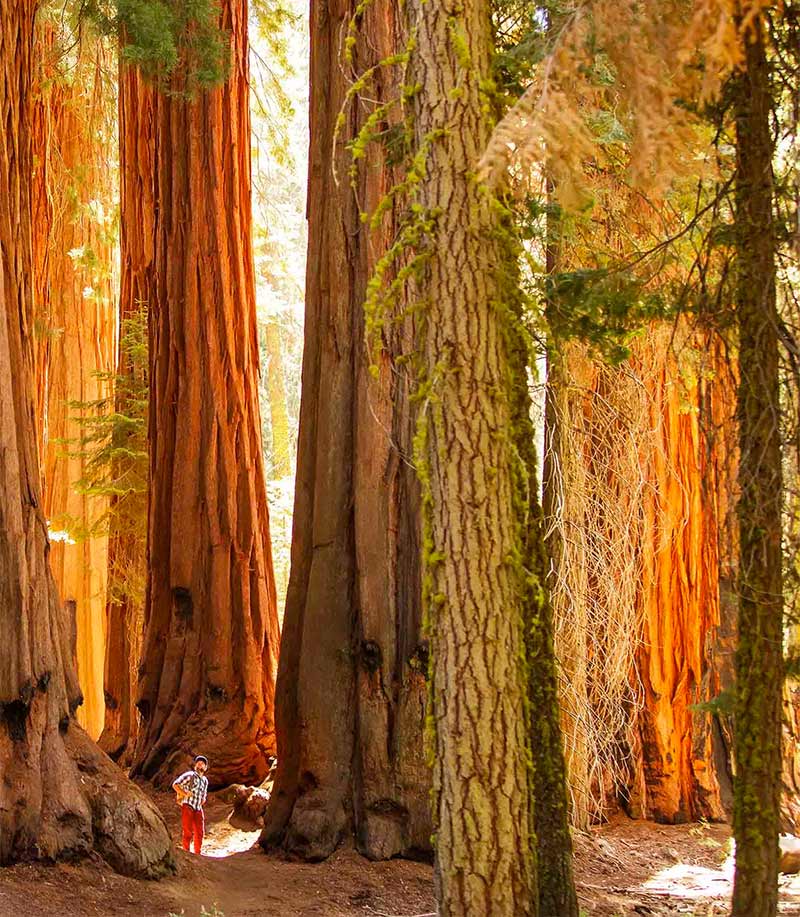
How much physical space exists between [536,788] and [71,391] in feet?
47.9

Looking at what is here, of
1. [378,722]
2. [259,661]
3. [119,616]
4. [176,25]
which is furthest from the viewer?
[119,616]

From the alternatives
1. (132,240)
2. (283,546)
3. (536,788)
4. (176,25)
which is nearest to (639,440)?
(536,788)

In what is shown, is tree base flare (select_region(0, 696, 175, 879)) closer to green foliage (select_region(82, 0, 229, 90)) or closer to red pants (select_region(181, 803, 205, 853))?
red pants (select_region(181, 803, 205, 853))

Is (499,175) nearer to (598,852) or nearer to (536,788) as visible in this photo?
(536,788)

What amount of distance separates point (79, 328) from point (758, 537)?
617 inches

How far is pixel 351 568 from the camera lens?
8797 millimetres

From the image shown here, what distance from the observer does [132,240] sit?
1500 cm

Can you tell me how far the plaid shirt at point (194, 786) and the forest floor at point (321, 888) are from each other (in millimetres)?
572

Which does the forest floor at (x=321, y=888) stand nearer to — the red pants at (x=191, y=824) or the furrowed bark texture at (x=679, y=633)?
the red pants at (x=191, y=824)

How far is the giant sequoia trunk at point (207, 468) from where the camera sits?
11.6 meters

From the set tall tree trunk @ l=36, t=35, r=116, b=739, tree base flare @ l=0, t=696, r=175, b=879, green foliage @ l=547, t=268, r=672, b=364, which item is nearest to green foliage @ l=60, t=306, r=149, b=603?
tall tree trunk @ l=36, t=35, r=116, b=739

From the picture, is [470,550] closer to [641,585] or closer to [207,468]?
[641,585]

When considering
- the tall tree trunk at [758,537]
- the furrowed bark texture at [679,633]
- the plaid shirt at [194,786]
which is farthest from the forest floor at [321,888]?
the tall tree trunk at [758,537]

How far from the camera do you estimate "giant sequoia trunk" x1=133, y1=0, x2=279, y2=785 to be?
38.2 ft
